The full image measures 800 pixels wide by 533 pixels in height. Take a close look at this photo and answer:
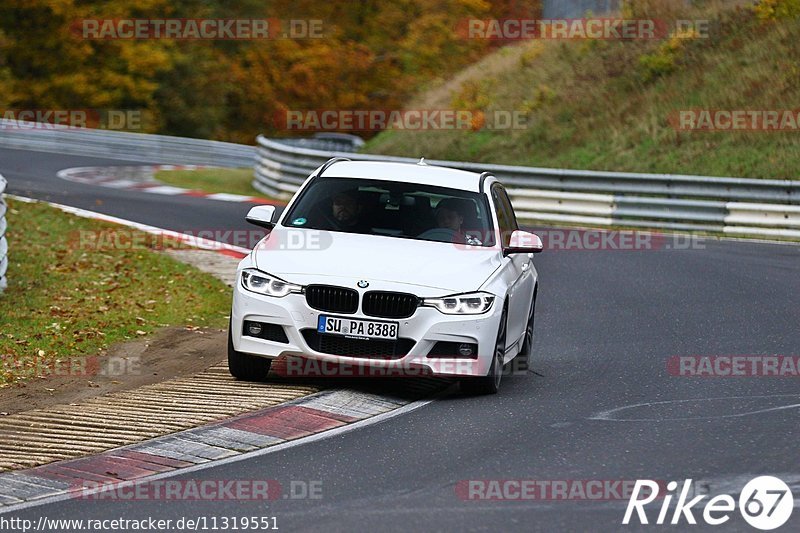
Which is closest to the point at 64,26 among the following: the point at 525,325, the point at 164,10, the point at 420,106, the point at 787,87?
the point at 164,10

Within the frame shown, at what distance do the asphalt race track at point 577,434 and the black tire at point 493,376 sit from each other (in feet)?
0.32

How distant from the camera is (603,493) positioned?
7328mm

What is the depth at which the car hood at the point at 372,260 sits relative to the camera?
9820 mm

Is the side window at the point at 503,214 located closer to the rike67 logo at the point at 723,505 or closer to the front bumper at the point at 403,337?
the front bumper at the point at 403,337

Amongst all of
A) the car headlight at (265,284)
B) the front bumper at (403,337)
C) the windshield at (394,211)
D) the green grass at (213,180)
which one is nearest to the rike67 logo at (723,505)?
the front bumper at (403,337)

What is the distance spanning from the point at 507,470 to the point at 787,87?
82.4 ft

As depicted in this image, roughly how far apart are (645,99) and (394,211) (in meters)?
22.9

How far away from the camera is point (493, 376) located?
10.1 m

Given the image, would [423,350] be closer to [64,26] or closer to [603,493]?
[603,493]

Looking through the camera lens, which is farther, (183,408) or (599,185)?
(599,185)

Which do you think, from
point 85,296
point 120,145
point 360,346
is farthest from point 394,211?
point 120,145

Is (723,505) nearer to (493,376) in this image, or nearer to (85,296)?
(493,376)

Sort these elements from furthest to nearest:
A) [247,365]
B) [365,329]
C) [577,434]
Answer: [247,365] < [365,329] < [577,434]

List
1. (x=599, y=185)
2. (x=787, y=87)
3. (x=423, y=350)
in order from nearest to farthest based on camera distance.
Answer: (x=423, y=350), (x=599, y=185), (x=787, y=87)
